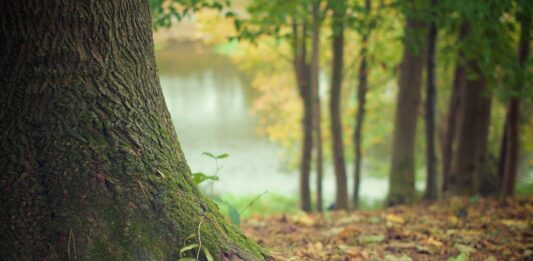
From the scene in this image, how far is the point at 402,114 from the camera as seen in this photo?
9.50m

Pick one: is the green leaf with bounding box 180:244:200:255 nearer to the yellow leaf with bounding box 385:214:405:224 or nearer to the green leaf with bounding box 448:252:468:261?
the green leaf with bounding box 448:252:468:261

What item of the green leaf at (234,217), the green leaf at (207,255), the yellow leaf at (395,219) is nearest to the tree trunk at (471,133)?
the yellow leaf at (395,219)

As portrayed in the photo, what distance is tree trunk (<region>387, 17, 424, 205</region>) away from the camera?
936 cm

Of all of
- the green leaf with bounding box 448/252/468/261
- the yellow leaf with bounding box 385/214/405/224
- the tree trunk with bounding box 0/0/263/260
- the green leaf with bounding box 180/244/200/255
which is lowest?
the yellow leaf with bounding box 385/214/405/224

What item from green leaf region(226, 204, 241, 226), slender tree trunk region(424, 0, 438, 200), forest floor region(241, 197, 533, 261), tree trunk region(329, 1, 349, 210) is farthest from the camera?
tree trunk region(329, 1, 349, 210)

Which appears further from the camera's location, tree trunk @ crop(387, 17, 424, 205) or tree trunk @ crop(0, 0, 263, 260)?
tree trunk @ crop(387, 17, 424, 205)

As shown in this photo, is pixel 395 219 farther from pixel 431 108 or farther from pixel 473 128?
pixel 473 128

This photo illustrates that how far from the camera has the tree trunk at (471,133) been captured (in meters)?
9.15

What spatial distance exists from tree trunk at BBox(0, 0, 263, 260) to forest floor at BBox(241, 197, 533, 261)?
964mm

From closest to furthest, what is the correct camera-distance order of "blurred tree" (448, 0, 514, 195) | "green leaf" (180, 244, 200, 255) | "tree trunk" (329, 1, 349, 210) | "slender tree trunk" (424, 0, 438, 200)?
"green leaf" (180, 244, 200, 255) → "slender tree trunk" (424, 0, 438, 200) → "blurred tree" (448, 0, 514, 195) → "tree trunk" (329, 1, 349, 210)

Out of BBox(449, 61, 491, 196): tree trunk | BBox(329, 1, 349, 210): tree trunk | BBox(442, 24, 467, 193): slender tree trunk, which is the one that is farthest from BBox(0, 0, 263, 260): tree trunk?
BBox(442, 24, 467, 193): slender tree trunk

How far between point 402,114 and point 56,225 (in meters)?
7.73

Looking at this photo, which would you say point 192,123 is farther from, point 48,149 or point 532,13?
point 48,149

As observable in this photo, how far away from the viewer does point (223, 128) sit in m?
26.9
